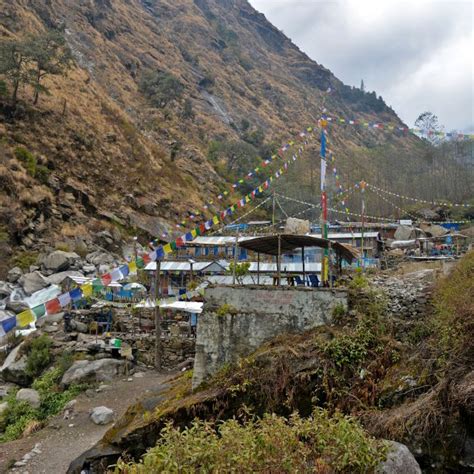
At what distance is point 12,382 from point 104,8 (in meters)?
81.5

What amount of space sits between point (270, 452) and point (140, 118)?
6092cm

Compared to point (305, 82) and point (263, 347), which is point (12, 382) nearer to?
point (263, 347)

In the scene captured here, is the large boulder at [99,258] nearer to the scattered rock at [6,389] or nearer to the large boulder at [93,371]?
the scattered rock at [6,389]

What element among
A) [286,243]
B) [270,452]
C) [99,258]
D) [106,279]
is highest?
[286,243]

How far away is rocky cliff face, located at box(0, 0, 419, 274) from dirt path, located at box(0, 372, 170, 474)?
1238 cm

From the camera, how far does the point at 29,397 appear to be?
15.5 metres

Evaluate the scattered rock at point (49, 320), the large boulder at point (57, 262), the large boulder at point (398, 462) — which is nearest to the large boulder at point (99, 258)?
the large boulder at point (57, 262)

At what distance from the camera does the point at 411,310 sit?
9961 mm

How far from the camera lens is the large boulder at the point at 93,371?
16.2 meters

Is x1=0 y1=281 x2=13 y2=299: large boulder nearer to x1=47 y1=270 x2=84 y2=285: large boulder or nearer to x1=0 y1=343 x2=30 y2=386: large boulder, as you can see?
x1=47 y1=270 x2=84 y2=285: large boulder

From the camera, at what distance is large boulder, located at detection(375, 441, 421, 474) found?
19.7 feet

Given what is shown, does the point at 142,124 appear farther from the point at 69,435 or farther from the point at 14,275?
the point at 69,435

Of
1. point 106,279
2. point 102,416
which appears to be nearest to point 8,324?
point 106,279

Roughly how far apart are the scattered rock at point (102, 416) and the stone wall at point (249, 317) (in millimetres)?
4413
